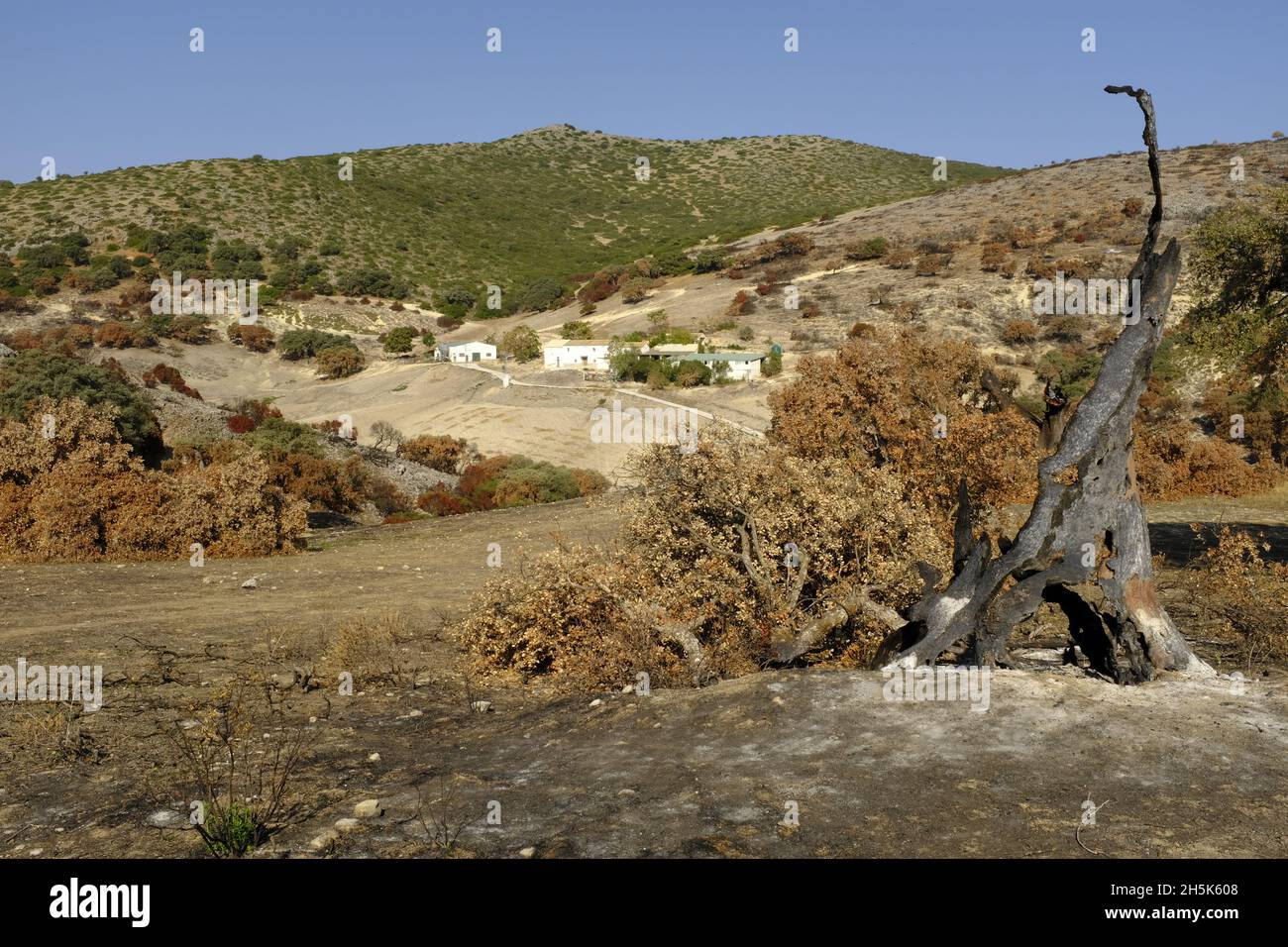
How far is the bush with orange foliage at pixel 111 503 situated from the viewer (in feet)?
63.0

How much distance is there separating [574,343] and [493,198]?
6221 cm

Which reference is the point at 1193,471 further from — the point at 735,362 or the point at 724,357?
the point at 724,357

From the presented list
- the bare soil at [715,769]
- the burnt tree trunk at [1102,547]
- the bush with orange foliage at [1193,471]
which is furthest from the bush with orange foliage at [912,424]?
the bush with orange foliage at [1193,471]

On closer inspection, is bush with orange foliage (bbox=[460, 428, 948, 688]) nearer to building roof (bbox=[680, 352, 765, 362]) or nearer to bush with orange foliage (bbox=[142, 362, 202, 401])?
building roof (bbox=[680, 352, 765, 362])

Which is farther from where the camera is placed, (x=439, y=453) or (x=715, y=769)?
(x=439, y=453)

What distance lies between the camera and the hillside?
272 ft

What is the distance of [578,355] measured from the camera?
52.1 metres

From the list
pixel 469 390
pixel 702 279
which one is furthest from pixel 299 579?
pixel 702 279

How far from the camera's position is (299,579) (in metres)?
17.2

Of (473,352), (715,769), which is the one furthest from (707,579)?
(473,352)

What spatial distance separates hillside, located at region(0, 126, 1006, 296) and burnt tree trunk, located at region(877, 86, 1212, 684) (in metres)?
76.9

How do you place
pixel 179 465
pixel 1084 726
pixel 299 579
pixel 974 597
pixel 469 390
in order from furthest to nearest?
1. pixel 469 390
2. pixel 179 465
3. pixel 299 579
4. pixel 974 597
5. pixel 1084 726

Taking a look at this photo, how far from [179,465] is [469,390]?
69.5 ft
